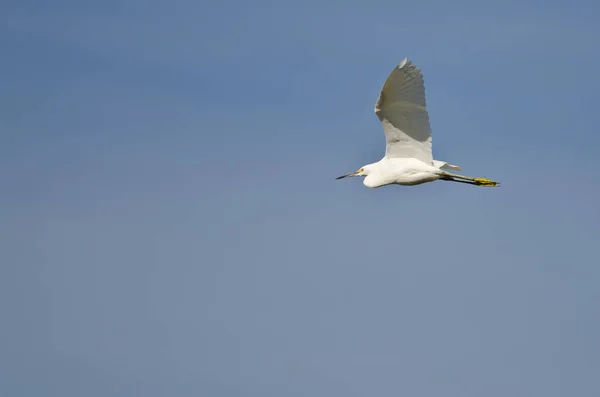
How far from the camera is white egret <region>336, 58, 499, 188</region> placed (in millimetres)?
27641

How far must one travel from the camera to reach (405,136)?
2931cm

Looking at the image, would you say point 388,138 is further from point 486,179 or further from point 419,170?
point 486,179

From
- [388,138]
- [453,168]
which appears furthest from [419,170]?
[453,168]

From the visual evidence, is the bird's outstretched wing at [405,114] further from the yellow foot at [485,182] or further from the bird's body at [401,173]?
the yellow foot at [485,182]

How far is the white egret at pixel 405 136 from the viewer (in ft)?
90.7

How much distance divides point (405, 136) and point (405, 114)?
914 mm

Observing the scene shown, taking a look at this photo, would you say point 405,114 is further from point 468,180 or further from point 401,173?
point 468,180

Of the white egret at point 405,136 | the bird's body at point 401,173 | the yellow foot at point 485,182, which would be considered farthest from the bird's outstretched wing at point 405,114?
the yellow foot at point 485,182

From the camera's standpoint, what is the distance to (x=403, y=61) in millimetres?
27094

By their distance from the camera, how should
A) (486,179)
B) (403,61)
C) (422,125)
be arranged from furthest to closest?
(486,179)
(422,125)
(403,61)

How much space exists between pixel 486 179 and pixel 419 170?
2815 mm

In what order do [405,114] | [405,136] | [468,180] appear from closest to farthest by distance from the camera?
[405,114] → [405,136] → [468,180]

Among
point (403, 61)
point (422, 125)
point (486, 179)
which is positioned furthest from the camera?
point (486, 179)

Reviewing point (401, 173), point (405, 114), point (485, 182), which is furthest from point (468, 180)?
point (405, 114)
